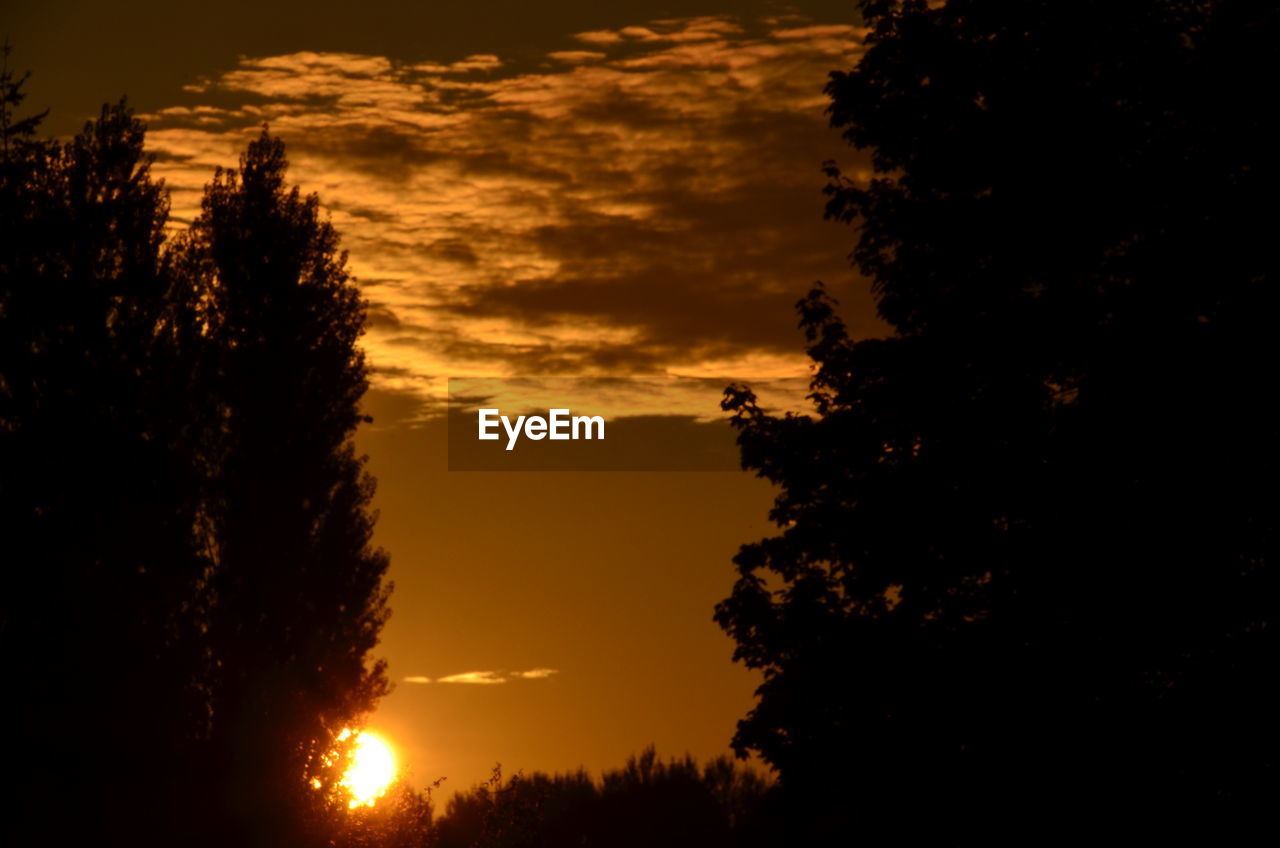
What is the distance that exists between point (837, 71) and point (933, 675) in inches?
317

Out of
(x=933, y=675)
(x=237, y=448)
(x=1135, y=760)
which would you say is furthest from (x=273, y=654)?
(x=1135, y=760)

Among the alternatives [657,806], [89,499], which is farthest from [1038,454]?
[657,806]

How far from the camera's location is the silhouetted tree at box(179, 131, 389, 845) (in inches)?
→ 1037

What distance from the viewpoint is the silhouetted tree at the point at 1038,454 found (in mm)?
15836

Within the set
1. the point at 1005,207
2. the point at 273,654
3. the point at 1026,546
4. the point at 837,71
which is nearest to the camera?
the point at 1026,546

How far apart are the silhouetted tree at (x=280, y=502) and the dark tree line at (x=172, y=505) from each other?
0.05 metres

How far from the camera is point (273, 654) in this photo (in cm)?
2731

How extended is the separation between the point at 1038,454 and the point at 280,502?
15920 mm

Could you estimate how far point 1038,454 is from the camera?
17031mm

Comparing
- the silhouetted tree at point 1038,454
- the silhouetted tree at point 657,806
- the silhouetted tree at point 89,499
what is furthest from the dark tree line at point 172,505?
the silhouetted tree at point 657,806

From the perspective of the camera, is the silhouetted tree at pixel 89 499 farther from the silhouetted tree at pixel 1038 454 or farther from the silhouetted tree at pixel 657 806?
the silhouetted tree at pixel 657 806

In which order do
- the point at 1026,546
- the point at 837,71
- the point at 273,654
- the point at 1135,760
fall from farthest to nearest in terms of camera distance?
the point at 273,654
the point at 837,71
the point at 1026,546
the point at 1135,760

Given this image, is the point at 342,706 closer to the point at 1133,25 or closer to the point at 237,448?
the point at 237,448

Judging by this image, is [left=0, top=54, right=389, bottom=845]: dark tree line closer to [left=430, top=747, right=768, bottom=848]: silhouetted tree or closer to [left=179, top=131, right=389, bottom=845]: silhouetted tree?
[left=179, top=131, right=389, bottom=845]: silhouetted tree
